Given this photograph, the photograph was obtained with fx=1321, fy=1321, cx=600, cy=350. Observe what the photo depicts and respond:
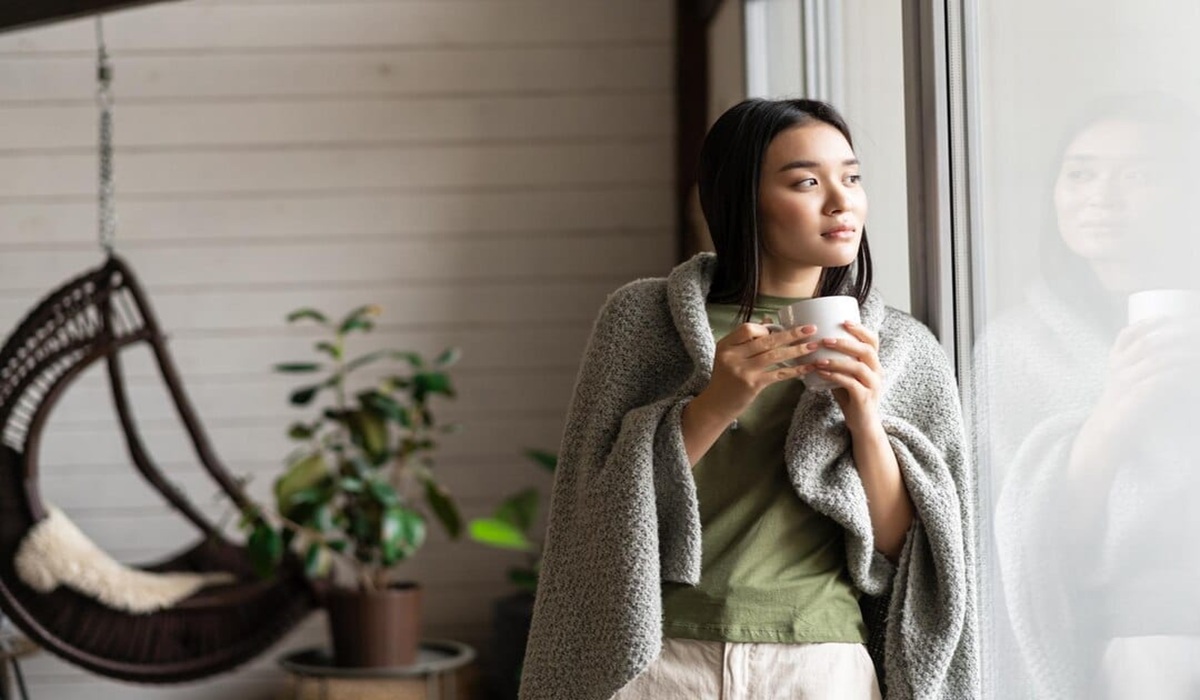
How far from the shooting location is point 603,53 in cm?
340

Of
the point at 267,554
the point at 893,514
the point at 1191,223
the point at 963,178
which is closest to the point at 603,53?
the point at 267,554

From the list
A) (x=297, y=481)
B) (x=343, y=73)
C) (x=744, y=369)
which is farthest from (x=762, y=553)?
(x=343, y=73)

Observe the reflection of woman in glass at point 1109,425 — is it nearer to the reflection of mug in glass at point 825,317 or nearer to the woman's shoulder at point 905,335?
the woman's shoulder at point 905,335

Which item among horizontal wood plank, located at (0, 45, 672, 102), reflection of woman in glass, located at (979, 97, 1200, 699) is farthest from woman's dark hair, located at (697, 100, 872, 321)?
horizontal wood plank, located at (0, 45, 672, 102)

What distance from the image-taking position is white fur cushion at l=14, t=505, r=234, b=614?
106 inches

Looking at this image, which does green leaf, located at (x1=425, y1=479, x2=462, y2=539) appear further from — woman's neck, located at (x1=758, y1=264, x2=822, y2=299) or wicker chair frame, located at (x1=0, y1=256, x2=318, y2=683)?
woman's neck, located at (x1=758, y1=264, x2=822, y2=299)

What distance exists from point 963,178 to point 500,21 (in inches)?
85.5

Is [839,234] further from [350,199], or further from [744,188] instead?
[350,199]

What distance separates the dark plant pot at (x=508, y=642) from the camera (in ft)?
9.76

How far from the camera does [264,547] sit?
2721 mm

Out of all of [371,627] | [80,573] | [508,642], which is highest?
[80,573]

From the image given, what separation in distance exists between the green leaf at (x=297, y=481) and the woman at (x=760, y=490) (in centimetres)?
159

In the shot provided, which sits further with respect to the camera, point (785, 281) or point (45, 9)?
point (45, 9)

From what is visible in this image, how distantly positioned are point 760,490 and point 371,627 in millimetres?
1679
